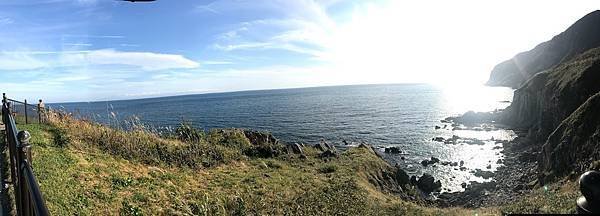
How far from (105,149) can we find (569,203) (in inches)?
638

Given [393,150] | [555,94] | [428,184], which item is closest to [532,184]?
[428,184]

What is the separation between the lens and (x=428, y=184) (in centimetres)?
3397

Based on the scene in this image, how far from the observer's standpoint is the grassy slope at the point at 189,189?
959cm

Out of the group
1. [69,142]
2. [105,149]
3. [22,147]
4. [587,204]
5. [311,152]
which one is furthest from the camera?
[311,152]

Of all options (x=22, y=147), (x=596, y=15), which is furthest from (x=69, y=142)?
(x=596, y=15)

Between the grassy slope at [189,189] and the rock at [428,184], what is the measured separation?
1645 centimetres

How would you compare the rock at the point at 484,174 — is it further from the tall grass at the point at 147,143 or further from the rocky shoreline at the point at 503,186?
the tall grass at the point at 147,143

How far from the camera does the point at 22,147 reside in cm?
326

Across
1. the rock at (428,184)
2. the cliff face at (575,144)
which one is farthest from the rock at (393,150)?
the cliff face at (575,144)

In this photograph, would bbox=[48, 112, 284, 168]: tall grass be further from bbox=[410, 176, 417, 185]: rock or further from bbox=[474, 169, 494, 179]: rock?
bbox=[474, 169, 494, 179]: rock

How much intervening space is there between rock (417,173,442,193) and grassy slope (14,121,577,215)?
16.4m

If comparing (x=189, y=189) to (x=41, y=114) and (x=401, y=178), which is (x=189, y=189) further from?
(x=401, y=178)

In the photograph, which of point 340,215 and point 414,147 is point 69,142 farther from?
point 414,147

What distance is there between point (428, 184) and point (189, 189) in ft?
86.8
